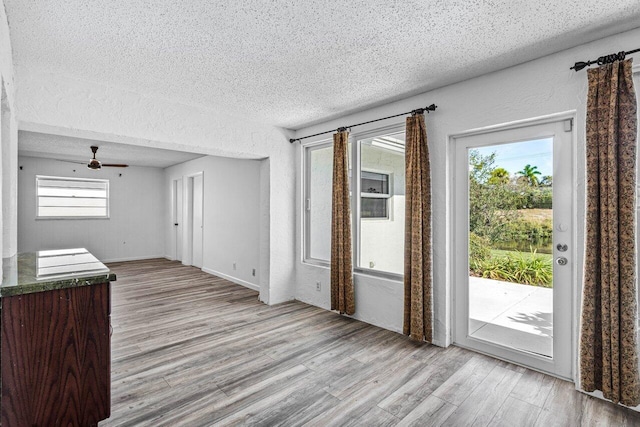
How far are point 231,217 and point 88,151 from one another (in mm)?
3069

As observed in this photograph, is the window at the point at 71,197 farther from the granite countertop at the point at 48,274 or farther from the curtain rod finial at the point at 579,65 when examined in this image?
the curtain rod finial at the point at 579,65

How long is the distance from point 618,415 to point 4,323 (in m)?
3.44

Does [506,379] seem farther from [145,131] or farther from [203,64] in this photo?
[145,131]

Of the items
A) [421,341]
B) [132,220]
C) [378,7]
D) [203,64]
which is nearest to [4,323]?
[203,64]

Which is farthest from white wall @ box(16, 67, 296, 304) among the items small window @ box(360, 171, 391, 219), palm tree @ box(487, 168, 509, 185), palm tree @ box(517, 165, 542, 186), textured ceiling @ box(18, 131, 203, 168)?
palm tree @ box(517, 165, 542, 186)

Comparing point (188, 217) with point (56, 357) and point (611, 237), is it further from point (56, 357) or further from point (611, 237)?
point (611, 237)

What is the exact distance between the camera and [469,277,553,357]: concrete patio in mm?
2564

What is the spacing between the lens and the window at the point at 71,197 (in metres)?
6.91

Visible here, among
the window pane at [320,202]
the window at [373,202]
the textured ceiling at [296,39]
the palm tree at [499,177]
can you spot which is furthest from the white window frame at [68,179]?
the palm tree at [499,177]

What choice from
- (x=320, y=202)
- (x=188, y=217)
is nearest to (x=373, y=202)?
(x=320, y=202)

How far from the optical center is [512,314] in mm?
2758

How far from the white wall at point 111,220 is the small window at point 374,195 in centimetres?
661

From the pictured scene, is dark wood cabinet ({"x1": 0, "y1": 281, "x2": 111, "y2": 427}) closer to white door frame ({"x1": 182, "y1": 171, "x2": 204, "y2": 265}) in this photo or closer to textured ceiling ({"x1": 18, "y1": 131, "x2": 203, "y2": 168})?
textured ceiling ({"x1": 18, "y1": 131, "x2": 203, "y2": 168})

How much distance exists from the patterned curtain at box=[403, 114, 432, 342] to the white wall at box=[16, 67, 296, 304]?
76.0 inches
